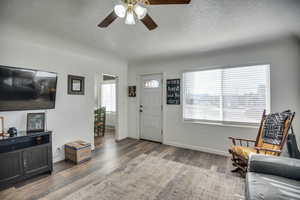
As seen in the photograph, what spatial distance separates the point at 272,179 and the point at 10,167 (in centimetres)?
336

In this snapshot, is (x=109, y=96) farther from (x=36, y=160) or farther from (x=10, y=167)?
(x=10, y=167)

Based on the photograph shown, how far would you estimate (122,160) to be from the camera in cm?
302

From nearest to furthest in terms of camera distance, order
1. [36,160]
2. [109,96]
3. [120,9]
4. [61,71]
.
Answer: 1. [120,9]
2. [36,160]
3. [61,71]
4. [109,96]

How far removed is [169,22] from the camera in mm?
1960

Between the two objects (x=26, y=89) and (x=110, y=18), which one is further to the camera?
(x=26, y=89)

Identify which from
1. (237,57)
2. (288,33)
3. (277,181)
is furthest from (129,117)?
(288,33)

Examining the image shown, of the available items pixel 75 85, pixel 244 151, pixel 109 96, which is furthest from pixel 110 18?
pixel 109 96

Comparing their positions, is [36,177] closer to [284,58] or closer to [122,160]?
[122,160]

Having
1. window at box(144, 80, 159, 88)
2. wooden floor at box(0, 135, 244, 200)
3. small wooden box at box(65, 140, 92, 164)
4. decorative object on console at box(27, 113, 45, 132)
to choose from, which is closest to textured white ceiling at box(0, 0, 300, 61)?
decorative object on console at box(27, 113, 45, 132)

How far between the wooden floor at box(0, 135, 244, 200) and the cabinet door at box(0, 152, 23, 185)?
0.16 meters

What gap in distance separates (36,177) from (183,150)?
9.85 feet

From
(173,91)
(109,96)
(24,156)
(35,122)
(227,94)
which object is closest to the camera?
(24,156)

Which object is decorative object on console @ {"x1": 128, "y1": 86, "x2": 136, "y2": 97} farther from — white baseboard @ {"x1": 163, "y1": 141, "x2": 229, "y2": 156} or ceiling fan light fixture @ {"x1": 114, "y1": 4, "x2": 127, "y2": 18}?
ceiling fan light fixture @ {"x1": 114, "y1": 4, "x2": 127, "y2": 18}

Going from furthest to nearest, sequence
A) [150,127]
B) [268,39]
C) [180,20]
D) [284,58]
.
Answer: [150,127]
[284,58]
[268,39]
[180,20]
